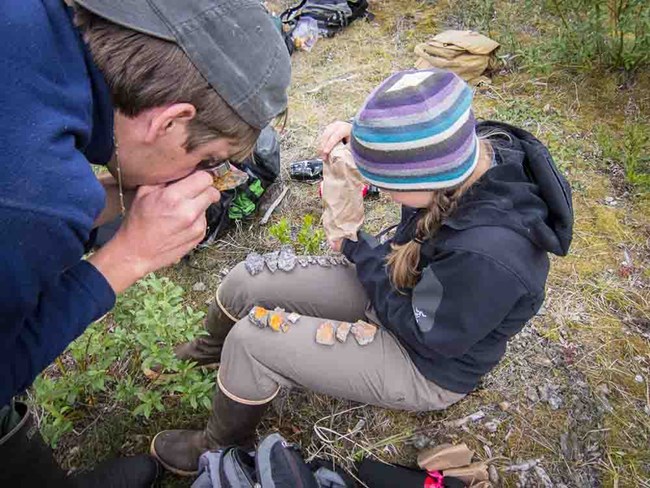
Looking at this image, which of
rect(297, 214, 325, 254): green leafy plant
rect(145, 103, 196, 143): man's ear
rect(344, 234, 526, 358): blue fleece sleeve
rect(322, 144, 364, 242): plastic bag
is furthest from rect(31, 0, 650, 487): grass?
rect(145, 103, 196, 143): man's ear

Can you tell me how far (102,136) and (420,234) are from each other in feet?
3.34

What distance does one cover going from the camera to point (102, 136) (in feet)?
4.04

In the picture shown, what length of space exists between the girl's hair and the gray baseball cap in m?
0.65

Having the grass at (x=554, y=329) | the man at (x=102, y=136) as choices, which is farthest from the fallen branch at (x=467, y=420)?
the man at (x=102, y=136)

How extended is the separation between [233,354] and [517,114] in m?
2.87

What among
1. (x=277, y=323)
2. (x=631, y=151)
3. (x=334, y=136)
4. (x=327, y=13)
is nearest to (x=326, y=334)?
(x=277, y=323)

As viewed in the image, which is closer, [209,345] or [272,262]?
[272,262]

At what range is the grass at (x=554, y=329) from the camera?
215 centimetres

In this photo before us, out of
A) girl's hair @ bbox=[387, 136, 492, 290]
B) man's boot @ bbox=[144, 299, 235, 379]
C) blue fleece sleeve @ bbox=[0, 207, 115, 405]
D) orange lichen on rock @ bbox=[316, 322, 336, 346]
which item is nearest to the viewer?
blue fleece sleeve @ bbox=[0, 207, 115, 405]

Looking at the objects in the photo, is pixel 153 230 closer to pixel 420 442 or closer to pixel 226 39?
pixel 226 39

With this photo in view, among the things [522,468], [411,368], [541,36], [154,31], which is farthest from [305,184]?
[541,36]

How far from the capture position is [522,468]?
207 centimetres

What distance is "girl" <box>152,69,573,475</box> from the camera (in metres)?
1.56

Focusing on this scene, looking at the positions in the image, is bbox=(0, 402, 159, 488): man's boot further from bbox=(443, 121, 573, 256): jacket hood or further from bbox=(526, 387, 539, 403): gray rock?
bbox=(526, 387, 539, 403): gray rock
